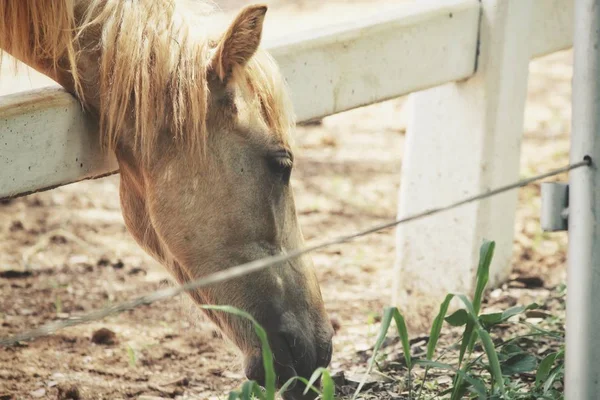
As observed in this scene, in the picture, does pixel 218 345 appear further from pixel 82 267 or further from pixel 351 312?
pixel 82 267

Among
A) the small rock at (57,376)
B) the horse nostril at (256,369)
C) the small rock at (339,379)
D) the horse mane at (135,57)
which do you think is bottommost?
the small rock at (57,376)

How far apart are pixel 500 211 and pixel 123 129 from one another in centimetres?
190

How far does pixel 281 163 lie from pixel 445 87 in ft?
4.82

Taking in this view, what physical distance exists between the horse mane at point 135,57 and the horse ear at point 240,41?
0.04 metres

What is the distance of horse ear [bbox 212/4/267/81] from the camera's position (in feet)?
8.20

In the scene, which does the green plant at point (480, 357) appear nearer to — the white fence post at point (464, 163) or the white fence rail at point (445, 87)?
the white fence rail at point (445, 87)

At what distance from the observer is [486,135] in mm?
3801

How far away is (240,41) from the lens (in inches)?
100.0

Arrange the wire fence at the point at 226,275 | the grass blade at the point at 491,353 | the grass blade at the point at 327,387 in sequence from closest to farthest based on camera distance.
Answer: the wire fence at the point at 226,275, the grass blade at the point at 327,387, the grass blade at the point at 491,353

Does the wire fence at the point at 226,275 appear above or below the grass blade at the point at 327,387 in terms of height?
above

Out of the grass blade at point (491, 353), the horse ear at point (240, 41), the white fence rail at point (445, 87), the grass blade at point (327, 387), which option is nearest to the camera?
the grass blade at point (327, 387)

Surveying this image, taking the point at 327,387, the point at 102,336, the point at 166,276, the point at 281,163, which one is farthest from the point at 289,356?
the point at 102,336

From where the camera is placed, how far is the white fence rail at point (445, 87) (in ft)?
10.8

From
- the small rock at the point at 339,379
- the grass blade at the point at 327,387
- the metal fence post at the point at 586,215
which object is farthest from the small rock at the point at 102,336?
the metal fence post at the point at 586,215
